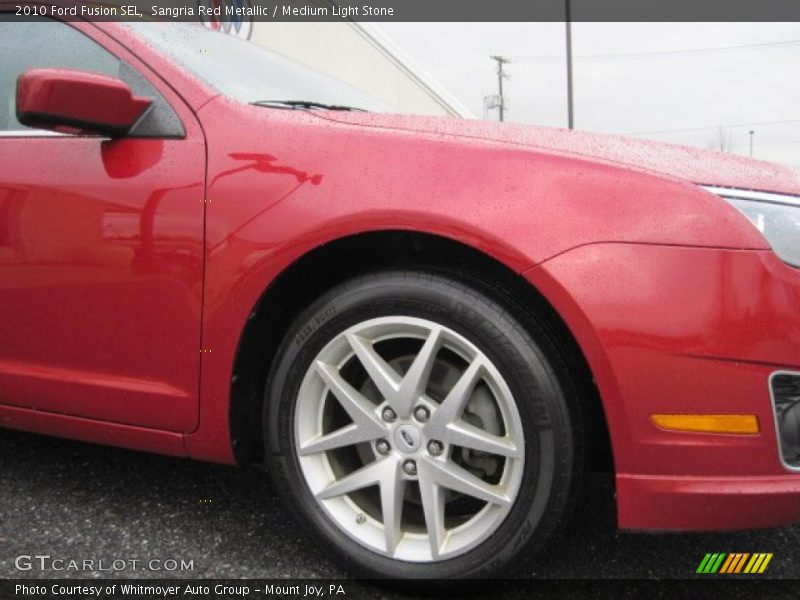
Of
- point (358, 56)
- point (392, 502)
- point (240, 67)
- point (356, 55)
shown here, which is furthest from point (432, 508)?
point (358, 56)

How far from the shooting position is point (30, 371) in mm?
1910

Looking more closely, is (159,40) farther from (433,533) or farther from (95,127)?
(433,533)

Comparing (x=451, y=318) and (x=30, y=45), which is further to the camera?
(x=30, y=45)

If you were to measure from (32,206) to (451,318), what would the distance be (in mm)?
1201

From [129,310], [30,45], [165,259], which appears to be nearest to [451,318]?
[165,259]

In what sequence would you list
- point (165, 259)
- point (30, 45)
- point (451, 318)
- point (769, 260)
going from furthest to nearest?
1. point (30, 45)
2. point (165, 259)
3. point (451, 318)
4. point (769, 260)

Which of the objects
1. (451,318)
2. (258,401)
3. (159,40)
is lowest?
(258,401)

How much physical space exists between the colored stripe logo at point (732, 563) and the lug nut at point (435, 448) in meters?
0.75

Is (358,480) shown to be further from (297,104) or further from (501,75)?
(501,75)

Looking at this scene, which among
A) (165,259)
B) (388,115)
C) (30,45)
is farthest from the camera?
(30,45)

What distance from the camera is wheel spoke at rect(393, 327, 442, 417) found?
59.9 inches

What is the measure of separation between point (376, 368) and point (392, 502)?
306 mm

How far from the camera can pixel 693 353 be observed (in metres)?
1.35

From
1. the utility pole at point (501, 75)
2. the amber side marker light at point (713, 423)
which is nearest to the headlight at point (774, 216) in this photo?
the amber side marker light at point (713, 423)
